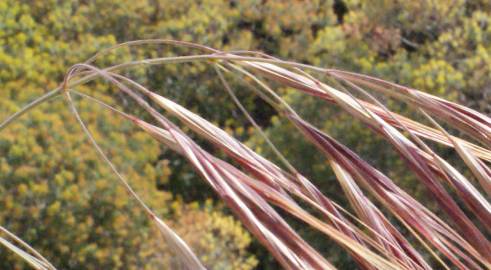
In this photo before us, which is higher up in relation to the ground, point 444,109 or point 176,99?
point 444,109

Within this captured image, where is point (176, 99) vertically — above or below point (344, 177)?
below

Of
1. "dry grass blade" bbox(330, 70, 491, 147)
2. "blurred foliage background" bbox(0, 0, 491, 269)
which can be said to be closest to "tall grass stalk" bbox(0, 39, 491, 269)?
"dry grass blade" bbox(330, 70, 491, 147)

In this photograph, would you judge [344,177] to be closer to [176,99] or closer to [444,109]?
[444,109]

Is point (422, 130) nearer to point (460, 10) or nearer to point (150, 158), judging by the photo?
point (150, 158)

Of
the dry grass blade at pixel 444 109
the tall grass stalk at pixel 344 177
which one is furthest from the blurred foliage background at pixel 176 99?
the dry grass blade at pixel 444 109

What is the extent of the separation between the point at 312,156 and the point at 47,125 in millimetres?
1382

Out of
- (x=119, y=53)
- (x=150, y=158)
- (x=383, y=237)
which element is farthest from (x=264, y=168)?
(x=119, y=53)

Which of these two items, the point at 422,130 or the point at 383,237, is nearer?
the point at 383,237

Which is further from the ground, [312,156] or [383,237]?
[383,237]

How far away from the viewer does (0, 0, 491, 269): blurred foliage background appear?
14.0ft

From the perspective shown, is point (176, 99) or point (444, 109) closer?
point (444, 109)

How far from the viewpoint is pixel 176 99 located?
19.4 feet

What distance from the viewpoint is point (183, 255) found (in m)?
1.08

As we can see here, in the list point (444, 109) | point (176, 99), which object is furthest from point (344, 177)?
point (176, 99)
